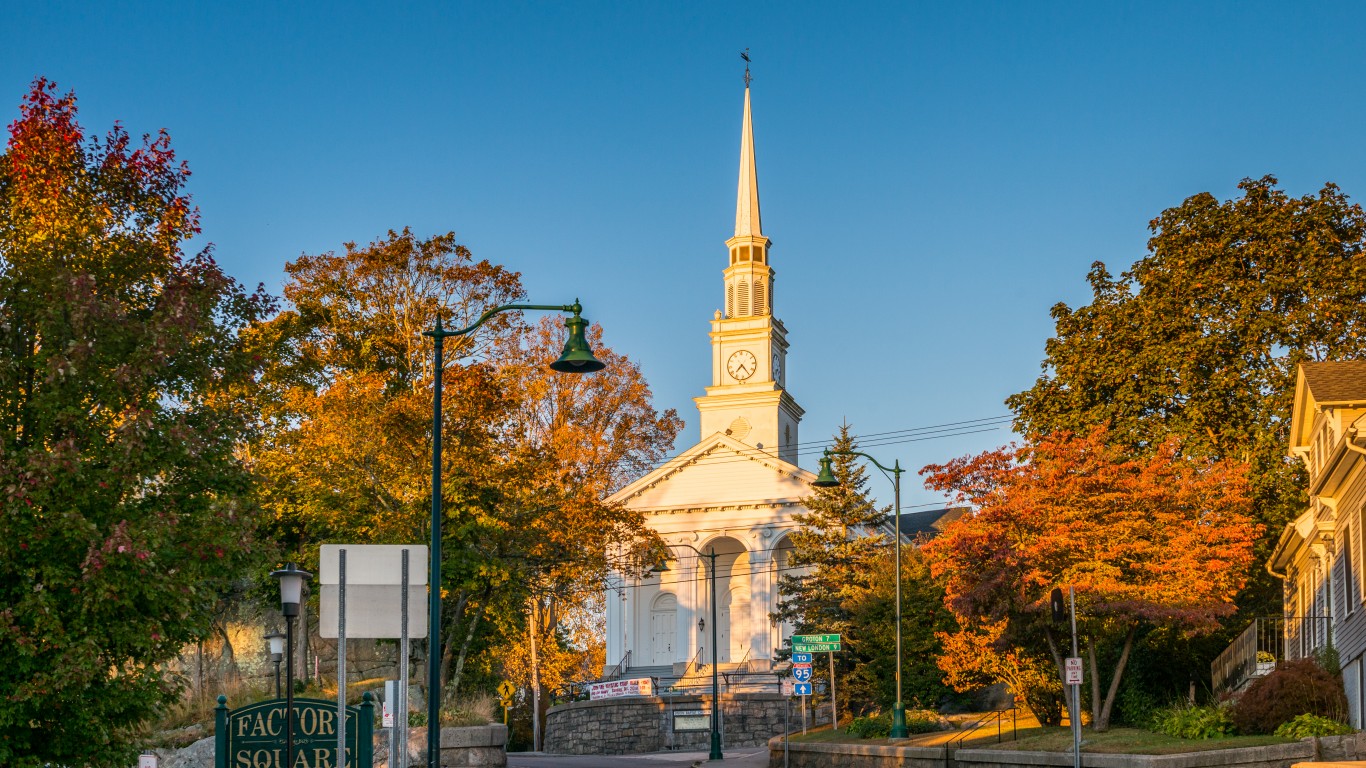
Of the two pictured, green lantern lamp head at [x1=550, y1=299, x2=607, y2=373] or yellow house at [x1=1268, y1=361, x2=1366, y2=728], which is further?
yellow house at [x1=1268, y1=361, x2=1366, y2=728]

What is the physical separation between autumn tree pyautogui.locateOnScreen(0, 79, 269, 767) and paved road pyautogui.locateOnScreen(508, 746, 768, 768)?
63.1 feet

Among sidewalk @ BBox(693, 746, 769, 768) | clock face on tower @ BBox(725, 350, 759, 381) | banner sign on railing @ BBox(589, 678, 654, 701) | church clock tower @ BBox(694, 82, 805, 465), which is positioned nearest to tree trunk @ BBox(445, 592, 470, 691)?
sidewalk @ BBox(693, 746, 769, 768)

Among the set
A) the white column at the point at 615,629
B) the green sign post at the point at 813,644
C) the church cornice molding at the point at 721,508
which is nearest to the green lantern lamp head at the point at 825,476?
the green sign post at the point at 813,644

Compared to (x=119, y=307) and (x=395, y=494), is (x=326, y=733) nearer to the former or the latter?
(x=119, y=307)

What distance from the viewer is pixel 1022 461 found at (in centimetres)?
3297

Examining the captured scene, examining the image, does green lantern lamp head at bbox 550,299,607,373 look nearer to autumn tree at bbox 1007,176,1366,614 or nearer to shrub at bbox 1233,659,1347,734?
shrub at bbox 1233,659,1347,734

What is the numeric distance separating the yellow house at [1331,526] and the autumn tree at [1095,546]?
1.58m

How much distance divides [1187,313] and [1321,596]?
39.4 ft

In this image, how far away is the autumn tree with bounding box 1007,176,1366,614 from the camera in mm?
39125

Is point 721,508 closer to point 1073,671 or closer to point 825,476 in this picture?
point 825,476

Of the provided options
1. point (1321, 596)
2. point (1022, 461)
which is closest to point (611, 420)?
point (1022, 461)

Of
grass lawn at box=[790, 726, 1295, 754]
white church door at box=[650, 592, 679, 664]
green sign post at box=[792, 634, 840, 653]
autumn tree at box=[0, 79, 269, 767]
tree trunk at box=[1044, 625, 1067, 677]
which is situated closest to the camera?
autumn tree at box=[0, 79, 269, 767]

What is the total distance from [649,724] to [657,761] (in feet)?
27.1

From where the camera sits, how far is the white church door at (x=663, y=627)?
6662 cm
